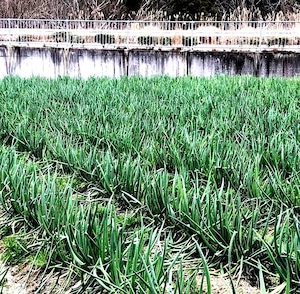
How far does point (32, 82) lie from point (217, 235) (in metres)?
6.60

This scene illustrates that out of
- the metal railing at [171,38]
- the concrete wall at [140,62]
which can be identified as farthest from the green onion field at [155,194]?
the metal railing at [171,38]

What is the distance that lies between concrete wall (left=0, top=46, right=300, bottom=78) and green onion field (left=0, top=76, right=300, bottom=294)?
6429 mm

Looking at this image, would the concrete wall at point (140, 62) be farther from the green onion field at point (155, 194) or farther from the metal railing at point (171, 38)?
the green onion field at point (155, 194)

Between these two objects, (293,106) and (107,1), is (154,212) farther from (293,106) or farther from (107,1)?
(107,1)

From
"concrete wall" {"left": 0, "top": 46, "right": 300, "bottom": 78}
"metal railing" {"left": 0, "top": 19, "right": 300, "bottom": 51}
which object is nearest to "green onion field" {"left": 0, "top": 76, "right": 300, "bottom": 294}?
"concrete wall" {"left": 0, "top": 46, "right": 300, "bottom": 78}

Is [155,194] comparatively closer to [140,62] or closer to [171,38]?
[140,62]

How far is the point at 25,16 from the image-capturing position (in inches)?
987

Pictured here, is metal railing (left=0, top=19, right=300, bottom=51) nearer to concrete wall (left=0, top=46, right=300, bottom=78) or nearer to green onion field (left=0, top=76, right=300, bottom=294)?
concrete wall (left=0, top=46, right=300, bottom=78)

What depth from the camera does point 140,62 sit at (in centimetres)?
1305

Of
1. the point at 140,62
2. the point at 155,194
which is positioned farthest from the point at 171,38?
the point at 155,194

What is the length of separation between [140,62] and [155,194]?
10713 millimetres

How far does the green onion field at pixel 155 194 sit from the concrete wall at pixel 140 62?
6429mm

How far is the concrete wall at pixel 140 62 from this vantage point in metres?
12.5

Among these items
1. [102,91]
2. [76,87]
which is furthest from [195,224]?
[76,87]
